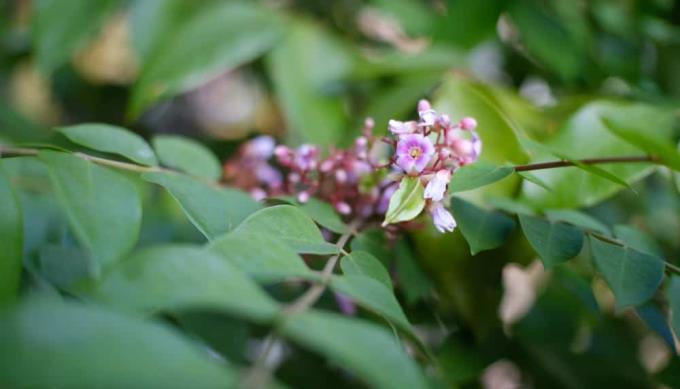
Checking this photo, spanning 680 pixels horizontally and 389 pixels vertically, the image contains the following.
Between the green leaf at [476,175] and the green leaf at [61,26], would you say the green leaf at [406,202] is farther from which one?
the green leaf at [61,26]

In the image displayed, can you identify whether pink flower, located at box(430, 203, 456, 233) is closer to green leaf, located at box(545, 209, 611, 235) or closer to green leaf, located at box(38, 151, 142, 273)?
green leaf, located at box(545, 209, 611, 235)

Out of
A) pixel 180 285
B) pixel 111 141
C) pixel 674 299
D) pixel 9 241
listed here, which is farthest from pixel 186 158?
pixel 674 299

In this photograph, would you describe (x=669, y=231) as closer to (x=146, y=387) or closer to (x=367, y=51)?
(x=367, y=51)

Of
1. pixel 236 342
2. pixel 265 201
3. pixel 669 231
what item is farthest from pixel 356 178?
pixel 669 231

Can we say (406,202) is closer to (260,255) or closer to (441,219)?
(441,219)

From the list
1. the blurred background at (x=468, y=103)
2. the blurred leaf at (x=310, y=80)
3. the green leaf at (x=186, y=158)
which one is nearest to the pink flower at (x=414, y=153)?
the blurred background at (x=468, y=103)

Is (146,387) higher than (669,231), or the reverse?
(146,387)
